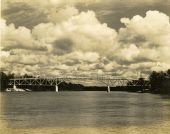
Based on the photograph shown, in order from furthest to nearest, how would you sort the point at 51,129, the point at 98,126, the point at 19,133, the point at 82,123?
the point at 82,123
the point at 98,126
the point at 51,129
the point at 19,133

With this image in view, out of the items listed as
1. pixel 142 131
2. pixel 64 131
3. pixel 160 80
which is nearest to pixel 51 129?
pixel 64 131

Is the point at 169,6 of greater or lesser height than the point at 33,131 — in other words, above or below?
above

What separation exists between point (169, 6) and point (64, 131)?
13.6 metres

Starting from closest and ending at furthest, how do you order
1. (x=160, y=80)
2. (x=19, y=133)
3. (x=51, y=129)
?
1. (x=19, y=133)
2. (x=51, y=129)
3. (x=160, y=80)

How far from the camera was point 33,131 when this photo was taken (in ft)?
132

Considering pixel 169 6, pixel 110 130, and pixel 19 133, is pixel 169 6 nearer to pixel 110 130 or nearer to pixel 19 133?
pixel 110 130

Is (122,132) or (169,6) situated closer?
(122,132)

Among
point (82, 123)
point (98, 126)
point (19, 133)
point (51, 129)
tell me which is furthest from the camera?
point (82, 123)

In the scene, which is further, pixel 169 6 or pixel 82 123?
pixel 82 123

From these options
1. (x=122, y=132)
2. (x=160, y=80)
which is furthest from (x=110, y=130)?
(x=160, y=80)

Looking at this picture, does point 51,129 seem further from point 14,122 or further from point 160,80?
point 160,80

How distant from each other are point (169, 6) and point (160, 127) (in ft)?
33.8

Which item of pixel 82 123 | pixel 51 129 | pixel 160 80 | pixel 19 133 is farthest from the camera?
pixel 160 80

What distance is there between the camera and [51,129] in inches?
1651
